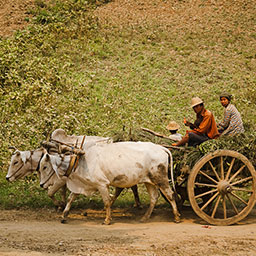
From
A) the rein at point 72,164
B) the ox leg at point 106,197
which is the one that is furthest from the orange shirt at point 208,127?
the rein at point 72,164

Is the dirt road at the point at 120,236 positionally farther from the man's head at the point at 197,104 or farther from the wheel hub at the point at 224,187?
the man's head at the point at 197,104

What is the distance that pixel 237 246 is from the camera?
629 centimetres

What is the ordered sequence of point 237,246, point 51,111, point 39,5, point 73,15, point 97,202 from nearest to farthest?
point 237,246 < point 97,202 < point 51,111 < point 73,15 < point 39,5

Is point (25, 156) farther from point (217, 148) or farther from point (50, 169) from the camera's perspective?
point (217, 148)

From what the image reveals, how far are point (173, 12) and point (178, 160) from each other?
18.8 meters

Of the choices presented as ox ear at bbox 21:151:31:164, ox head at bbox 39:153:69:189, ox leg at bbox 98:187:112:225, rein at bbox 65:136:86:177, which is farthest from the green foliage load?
ox ear at bbox 21:151:31:164

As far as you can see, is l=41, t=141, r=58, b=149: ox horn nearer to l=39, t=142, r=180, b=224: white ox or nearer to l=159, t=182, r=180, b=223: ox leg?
l=39, t=142, r=180, b=224: white ox

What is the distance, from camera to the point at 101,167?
7703 millimetres

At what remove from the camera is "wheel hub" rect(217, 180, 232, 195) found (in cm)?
759

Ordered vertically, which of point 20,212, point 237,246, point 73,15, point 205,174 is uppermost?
point 73,15

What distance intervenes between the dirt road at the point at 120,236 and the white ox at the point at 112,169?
0.41m

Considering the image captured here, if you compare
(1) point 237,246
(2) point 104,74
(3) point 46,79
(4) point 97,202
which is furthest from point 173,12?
(1) point 237,246

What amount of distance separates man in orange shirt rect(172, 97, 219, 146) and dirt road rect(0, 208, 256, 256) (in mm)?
1471

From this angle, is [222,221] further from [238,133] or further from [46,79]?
[46,79]
